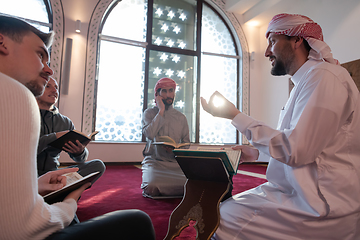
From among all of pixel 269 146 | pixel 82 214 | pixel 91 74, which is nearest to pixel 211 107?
pixel 269 146

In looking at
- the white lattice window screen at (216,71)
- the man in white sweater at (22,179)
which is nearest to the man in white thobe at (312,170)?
the man in white sweater at (22,179)

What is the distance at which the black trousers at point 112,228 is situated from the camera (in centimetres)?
65

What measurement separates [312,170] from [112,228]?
92 cm

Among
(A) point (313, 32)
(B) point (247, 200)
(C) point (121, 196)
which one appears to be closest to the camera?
(B) point (247, 200)

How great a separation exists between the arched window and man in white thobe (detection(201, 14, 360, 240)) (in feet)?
13.8

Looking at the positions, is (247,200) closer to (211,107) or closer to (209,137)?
(211,107)

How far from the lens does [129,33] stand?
17.4 ft

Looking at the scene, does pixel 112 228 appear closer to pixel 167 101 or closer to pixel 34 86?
pixel 34 86

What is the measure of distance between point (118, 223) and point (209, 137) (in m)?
5.27

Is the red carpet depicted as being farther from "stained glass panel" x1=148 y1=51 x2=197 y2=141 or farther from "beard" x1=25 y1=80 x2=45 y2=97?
"stained glass panel" x1=148 y1=51 x2=197 y2=141

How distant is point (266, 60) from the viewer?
6.05 m

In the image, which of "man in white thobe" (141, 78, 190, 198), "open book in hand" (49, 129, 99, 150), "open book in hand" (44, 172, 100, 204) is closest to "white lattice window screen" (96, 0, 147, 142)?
"man in white thobe" (141, 78, 190, 198)

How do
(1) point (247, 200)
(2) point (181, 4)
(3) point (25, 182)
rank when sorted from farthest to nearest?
(2) point (181, 4) → (1) point (247, 200) → (3) point (25, 182)

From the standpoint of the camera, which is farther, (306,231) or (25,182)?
(306,231)
